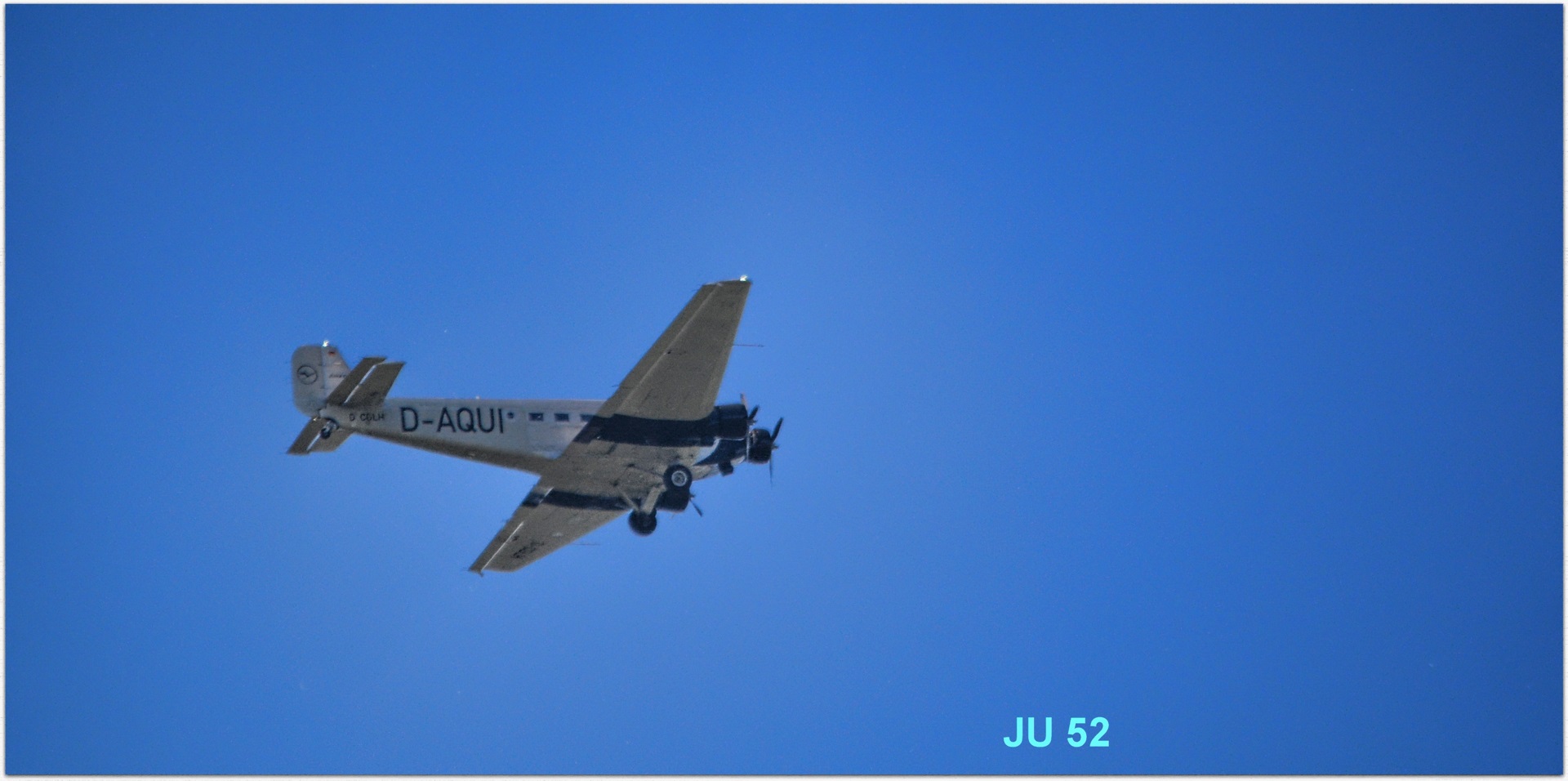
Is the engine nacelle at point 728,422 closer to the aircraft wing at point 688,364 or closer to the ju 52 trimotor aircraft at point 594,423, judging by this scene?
the ju 52 trimotor aircraft at point 594,423

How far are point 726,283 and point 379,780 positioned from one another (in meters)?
13.7

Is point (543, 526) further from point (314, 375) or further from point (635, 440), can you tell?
point (314, 375)

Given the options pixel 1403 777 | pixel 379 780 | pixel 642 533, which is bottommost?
pixel 379 780

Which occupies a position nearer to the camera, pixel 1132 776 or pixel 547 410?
pixel 1132 776

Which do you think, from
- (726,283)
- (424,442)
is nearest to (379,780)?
(424,442)

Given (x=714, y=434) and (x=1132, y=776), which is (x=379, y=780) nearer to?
(x=714, y=434)

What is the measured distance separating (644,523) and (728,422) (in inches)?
188

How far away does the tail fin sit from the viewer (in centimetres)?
3291

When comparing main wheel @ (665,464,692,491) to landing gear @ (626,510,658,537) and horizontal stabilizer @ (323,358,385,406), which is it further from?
horizontal stabilizer @ (323,358,385,406)

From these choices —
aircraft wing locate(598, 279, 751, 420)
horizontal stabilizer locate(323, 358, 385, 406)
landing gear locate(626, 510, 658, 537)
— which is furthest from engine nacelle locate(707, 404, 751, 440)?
horizontal stabilizer locate(323, 358, 385, 406)

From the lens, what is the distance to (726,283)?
29.4 metres

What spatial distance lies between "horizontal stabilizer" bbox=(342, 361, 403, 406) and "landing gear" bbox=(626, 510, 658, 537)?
7921mm

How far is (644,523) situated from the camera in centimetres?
3612

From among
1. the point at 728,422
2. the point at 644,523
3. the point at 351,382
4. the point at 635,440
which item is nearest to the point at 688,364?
the point at 728,422
